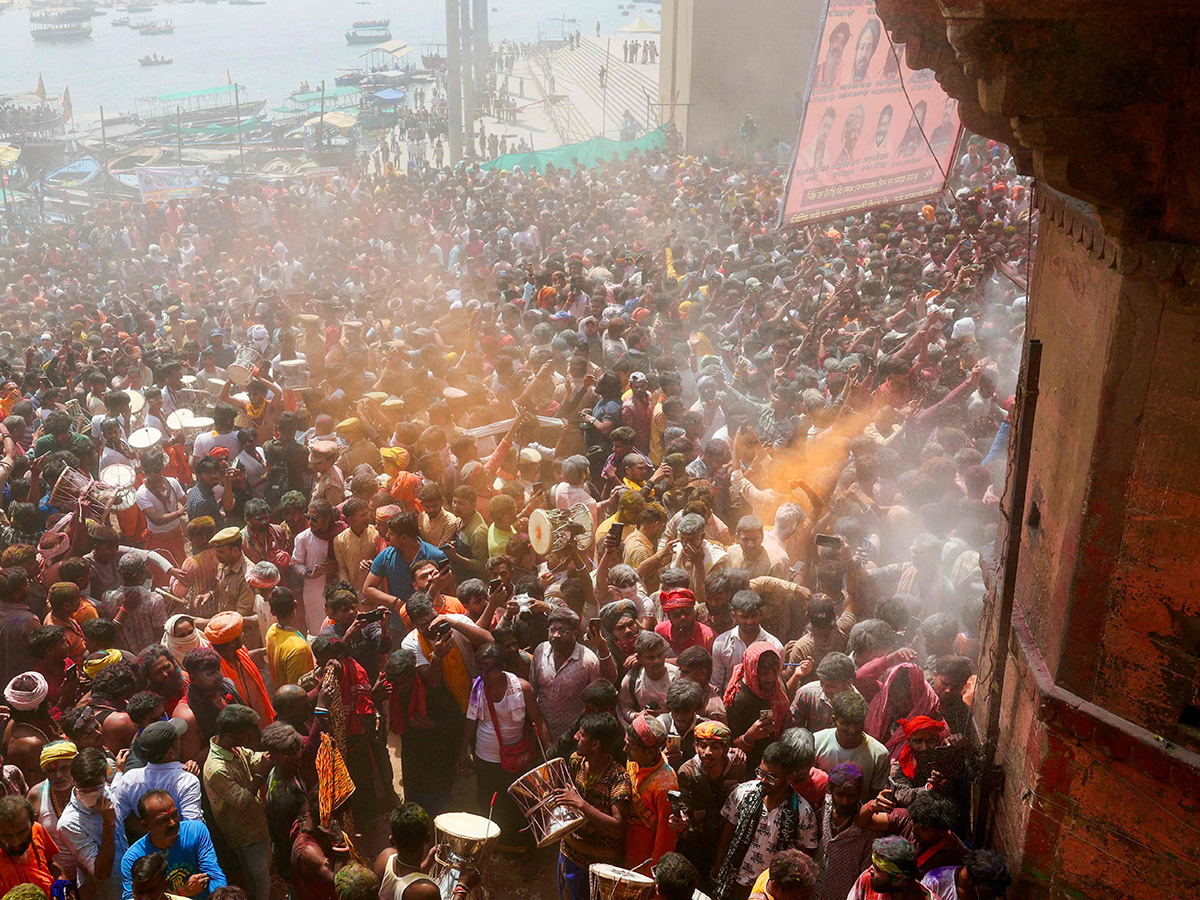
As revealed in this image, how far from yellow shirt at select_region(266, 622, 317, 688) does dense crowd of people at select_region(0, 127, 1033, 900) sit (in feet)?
0.07

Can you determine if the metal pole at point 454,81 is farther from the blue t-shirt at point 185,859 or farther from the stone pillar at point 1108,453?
the stone pillar at point 1108,453

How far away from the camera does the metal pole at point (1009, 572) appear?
4234mm

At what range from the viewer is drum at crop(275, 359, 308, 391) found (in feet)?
36.9

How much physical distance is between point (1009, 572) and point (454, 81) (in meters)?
33.1

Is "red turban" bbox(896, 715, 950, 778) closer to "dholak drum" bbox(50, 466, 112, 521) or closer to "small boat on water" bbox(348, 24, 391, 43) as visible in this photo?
"dholak drum" bbox(50, 466, 112, 521)

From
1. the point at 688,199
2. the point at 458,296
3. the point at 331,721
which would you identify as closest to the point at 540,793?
→ the point at 331,721

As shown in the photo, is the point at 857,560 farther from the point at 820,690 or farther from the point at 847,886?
the point at 847,886

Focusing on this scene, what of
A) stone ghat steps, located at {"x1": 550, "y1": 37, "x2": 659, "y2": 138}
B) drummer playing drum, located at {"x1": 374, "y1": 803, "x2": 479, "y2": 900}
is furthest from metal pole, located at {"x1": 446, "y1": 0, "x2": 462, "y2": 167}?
drummer playing drum, located at {"x1": 374, "y1": 803, "x2": 479, "y2": 900}

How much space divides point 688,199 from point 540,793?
19944mm

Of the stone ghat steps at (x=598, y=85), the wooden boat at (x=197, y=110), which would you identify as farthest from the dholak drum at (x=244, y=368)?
the wooden boat at (x=197, y=110)

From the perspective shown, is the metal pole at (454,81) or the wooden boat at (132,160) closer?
the metal pole at (454,81)

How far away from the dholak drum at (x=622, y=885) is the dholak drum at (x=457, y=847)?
1.64ft

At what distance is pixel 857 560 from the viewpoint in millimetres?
6148

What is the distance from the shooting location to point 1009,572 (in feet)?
14.0
